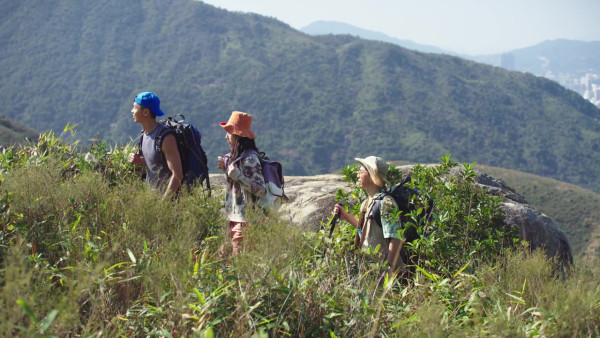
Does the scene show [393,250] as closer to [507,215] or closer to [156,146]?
[507,215]

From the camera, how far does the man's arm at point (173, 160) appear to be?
368 centimetres

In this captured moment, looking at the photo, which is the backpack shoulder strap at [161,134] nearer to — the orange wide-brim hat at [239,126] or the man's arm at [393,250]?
the orange wide-brim hat at [239,126]

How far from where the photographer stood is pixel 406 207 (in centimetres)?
358

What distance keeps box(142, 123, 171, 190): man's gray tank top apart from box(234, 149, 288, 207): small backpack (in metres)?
0.62

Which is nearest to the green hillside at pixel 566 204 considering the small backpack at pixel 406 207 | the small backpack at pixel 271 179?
the small backpack at pixel 406 207

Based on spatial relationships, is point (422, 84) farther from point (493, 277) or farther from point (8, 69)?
point (493, 277)

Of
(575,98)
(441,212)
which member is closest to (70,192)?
(441,212)

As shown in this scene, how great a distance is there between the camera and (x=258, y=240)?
2.89 metres

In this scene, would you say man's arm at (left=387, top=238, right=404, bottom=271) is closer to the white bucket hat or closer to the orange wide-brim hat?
the white bucket hat

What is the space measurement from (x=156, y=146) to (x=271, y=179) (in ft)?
3.09

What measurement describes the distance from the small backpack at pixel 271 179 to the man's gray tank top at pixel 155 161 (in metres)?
0.62

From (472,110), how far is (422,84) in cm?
1543

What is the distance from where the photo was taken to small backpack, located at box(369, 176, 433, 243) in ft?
11.5

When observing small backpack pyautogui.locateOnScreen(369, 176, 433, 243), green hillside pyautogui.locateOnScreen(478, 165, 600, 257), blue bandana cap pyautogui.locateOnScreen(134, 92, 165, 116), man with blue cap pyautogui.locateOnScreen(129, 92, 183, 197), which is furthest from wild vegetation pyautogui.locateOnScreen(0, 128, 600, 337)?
green hillside pyautogui.locateOnScreen(478, 165, 600, 257)
